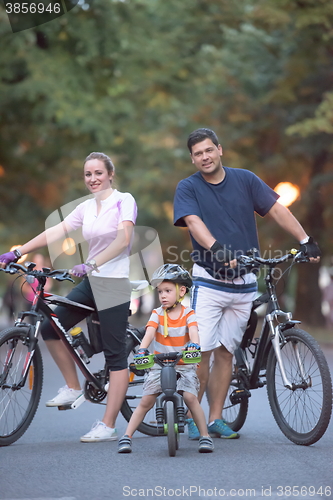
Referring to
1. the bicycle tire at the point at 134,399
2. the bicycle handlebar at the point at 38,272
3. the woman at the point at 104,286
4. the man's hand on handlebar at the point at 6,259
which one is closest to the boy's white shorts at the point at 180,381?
the woman at the point at 104,286

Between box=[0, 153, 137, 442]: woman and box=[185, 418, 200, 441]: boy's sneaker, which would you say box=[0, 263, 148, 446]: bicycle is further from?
box=[185, 418, 200, 441]: boy's sneaker

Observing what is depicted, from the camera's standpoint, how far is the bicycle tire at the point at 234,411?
20.5ft

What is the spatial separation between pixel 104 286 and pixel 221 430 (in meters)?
1.33

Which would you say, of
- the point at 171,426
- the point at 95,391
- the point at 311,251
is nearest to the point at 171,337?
the point at 171,426

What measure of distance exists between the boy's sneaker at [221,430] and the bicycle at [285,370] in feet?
0.57

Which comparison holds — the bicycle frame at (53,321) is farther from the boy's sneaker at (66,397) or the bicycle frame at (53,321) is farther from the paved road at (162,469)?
the paved road at (162,469)

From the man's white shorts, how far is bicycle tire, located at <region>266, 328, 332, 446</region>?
1.26ft

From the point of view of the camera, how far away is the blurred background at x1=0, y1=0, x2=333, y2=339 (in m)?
17.0

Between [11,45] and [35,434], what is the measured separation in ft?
37.2

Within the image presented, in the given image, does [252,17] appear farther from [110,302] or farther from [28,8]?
[110,302]

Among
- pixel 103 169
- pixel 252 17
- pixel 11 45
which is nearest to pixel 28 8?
pixel 11 45

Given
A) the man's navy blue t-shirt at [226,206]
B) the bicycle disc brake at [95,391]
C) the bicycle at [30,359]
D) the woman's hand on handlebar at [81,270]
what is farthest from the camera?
the bicycle disc brake at [95,391]

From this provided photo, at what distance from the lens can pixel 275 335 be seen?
5.75 m

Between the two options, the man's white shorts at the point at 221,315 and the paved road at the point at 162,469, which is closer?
the paved road at the point at 162,469
